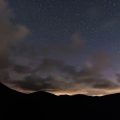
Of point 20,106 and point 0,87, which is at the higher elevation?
point 0,87

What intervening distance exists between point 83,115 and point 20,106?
57930mm

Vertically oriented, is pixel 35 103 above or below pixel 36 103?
below

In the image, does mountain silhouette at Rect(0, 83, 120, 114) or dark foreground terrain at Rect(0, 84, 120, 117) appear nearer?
dark foreground terrain at Rect(0, 84, 120, 117)

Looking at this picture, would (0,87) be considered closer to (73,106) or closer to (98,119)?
(73,106)

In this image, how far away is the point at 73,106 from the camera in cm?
19450

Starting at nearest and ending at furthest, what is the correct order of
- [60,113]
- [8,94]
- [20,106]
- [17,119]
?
[17,119]
[20,106]
[8,94]
[60,113]

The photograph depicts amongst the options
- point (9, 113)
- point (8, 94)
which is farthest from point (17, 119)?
point (8, 94)

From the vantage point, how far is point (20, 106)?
480 feet

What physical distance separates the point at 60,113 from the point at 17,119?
49810 mm

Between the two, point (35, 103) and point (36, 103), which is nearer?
point (35, 103)

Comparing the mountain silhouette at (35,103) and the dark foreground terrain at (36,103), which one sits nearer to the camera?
the dark foreground terrain at (36,103)

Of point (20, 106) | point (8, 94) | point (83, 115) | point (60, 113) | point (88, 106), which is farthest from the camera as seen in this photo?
point (88, 106)

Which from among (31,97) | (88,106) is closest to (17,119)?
(31,97)

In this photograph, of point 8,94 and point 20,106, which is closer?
point 20,106
